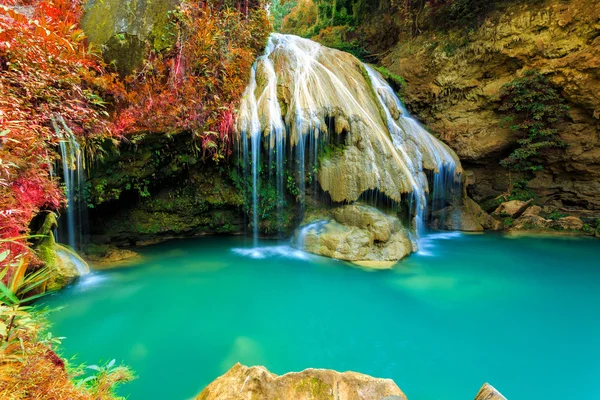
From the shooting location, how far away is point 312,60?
896 centimetres

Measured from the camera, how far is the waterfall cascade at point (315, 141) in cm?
748

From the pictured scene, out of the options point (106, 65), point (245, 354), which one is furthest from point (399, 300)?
point (106, 65)

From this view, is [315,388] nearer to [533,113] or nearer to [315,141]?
[315,141]

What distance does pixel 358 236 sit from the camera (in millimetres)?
7117

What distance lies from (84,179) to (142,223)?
1945 millimetres

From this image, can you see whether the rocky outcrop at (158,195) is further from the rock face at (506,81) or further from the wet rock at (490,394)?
the rock face at (506,81)

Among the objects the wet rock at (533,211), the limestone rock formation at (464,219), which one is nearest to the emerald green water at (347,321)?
the limestone rock formation at (464,219)

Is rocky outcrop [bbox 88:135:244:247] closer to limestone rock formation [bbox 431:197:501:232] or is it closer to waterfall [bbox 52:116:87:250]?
waterfall [bbox 52:116:87:250]

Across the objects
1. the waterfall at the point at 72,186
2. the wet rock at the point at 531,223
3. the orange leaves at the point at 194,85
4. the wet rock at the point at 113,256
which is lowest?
the wet rock at the point at 113,256

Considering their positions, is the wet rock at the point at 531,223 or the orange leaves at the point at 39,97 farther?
the wet rock at the point at 531,223

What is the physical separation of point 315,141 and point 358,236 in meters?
2.61

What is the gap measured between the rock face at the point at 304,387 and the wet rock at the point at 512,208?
37.5 feet

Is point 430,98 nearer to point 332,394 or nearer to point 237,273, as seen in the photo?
point 237,273

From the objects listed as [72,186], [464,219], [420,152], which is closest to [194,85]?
[72,186]
